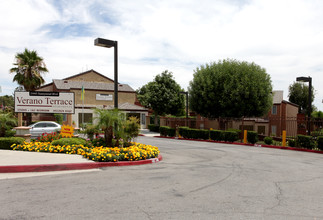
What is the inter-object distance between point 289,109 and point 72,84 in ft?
114

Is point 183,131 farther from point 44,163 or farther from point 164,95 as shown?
point 44,163

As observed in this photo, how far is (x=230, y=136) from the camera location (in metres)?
23.5

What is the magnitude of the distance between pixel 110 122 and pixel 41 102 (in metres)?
5.19

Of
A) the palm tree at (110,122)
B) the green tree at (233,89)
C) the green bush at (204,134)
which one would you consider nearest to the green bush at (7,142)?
the palm tree at (110,122)

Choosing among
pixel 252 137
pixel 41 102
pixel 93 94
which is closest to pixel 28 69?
pixel 93 94

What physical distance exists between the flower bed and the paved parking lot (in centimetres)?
105

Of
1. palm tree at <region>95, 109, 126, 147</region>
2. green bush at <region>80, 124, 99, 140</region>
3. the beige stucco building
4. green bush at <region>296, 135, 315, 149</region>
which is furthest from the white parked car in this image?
the beige stucco building

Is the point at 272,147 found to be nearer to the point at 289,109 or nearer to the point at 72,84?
the point at 289,109

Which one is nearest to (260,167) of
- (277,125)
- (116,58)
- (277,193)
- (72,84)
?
(277,193)

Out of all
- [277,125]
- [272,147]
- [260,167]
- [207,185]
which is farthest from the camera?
[277,125]

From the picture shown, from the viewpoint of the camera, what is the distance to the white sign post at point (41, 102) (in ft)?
49.4

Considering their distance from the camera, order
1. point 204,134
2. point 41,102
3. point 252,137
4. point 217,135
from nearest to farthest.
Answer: point 41,102, point 252,137, point 217,135, point 204,134

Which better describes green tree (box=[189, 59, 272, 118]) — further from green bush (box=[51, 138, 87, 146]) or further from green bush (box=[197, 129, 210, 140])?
green bush (box=[51, 138, 87, 146])

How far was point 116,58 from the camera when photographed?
526 inches
